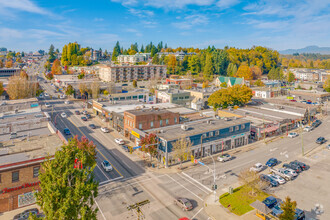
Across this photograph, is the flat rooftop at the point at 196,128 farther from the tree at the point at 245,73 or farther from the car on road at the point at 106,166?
the tree at the point at 245,73

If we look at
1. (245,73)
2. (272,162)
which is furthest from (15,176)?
(245,73)

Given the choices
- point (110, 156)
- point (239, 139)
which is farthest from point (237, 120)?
point (110, 156)

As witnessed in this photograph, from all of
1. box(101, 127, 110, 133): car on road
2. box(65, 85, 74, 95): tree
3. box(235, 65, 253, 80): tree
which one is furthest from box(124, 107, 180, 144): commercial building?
box(235, 65, 253, 80): tree

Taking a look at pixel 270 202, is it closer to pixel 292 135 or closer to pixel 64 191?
pixel 64 191

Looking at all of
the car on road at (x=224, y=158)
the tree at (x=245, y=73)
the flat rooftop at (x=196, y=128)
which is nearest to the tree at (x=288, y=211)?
A: the car on road at (x=224, y=158)

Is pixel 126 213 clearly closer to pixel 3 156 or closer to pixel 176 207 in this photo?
pixel 176 207

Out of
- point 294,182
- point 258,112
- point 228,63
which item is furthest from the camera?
point 228,63

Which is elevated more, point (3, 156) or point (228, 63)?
point (228, 63)
